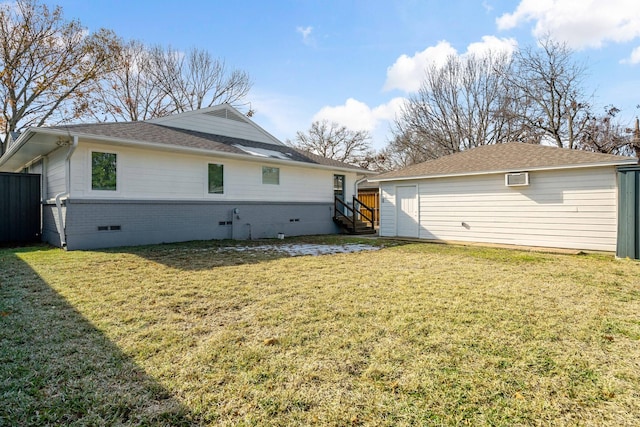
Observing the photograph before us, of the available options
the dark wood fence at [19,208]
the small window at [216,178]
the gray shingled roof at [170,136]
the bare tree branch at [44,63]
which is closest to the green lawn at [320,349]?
the gray shingled roof at [170,136]

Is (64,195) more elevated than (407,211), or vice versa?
(64,195)

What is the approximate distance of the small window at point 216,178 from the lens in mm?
10875

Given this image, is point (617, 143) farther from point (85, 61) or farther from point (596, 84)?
point (85, 61)

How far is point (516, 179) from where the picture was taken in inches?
361

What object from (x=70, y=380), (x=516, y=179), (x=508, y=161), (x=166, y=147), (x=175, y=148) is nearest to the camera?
(x=70, y=380)

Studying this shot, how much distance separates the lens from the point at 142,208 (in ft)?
30.9

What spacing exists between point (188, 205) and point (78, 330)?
24.7ft

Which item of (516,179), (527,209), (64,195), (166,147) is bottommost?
(527,209)

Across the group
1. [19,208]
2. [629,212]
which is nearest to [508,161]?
[629,212]

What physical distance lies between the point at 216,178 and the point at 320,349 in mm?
9170

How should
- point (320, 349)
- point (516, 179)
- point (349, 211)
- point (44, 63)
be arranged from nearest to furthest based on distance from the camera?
point (320, 349)
point (516, 179)
point (349, 211)
point (44, 63)

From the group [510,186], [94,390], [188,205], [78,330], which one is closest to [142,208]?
[188,205]

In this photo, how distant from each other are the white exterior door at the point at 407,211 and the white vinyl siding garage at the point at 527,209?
150 millimetres

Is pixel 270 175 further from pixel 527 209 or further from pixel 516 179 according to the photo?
pixel 527 209
